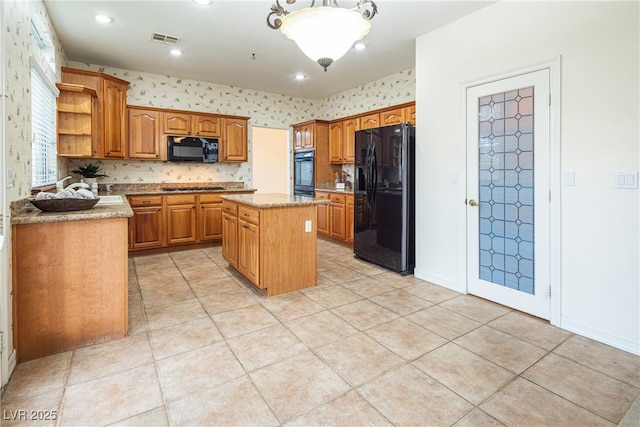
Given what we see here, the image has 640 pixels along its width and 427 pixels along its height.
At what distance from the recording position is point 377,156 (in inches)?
164

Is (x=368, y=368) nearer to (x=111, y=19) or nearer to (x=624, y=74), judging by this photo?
(x=624, y=74)

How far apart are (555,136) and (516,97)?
1.60 feet

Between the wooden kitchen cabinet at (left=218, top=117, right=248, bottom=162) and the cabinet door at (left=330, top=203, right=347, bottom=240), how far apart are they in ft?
5.78

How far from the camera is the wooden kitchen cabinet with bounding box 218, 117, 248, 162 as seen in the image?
5.67 metres

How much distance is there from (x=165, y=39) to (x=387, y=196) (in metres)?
3.14

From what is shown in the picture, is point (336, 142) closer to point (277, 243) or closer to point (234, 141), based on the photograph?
point (234, 141)

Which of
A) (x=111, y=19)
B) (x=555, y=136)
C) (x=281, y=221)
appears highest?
(x=111, y=19)

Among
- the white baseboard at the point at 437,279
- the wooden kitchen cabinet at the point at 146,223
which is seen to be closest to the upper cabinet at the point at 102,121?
the wooden kitchen cabinet at the point at 146,223

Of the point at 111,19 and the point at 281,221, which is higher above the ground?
the point at 111,19

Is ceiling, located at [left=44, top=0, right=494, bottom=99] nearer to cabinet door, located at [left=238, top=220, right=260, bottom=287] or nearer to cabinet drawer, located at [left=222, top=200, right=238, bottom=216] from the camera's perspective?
cabinet drawer, located at [left=222, top=200, right=238, bottom=216]

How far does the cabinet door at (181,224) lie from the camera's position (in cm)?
500

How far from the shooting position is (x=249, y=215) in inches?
133

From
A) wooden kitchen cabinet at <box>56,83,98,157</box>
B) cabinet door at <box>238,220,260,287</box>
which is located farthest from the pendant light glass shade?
wooden kitchen cabinet at <box>56,83,98,157</box>

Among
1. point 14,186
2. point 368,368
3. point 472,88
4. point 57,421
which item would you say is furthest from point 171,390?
point 472,88
